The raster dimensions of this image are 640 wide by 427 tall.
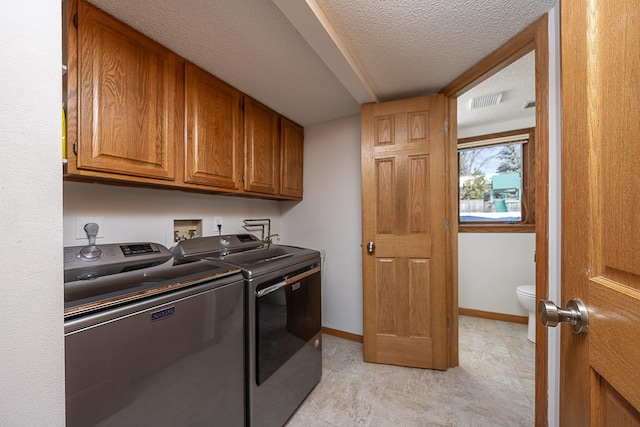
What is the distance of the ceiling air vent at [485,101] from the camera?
88.8 inches

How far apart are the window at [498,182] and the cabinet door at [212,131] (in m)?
2.60

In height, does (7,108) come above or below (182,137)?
below

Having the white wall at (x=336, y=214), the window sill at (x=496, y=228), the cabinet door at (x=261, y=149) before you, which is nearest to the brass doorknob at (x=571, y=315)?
the cabinet door at (x=261, y=149)

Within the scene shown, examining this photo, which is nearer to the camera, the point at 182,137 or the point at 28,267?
the point at 28,267

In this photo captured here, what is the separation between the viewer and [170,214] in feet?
5.74

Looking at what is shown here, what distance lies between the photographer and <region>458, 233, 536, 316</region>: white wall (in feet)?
8.96

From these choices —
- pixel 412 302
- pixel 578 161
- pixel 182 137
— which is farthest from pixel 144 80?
pixel 412 302

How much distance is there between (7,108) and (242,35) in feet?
3.72

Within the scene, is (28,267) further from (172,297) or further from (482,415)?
(482,415)

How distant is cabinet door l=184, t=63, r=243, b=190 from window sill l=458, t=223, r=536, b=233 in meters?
2.61

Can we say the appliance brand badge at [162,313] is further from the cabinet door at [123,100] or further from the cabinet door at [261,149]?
the cabinet door at [261,149]

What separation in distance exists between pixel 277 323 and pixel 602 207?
4.48 feet

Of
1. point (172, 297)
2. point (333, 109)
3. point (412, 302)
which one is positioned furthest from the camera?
point (333, 109)

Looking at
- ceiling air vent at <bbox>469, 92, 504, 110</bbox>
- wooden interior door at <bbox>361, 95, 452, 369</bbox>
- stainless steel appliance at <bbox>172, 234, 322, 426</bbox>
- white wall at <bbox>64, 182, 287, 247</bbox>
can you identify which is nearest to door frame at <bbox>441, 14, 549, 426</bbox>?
wooden interior door at <bbox>361, 95, 452, 369</bbox>
